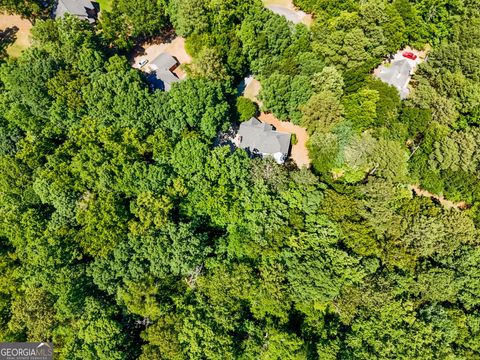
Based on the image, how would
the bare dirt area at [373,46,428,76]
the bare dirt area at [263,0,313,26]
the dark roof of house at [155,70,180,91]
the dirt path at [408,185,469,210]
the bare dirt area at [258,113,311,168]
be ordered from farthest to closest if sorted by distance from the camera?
the bare dirt area at [263,0,313,26]
the bare dirt area at [373,46,428,76]
the dark roof of house at [155,70,180,91]
the bare dirt area at [258,113,311,168]
the dirt path at [408,185,469,210]

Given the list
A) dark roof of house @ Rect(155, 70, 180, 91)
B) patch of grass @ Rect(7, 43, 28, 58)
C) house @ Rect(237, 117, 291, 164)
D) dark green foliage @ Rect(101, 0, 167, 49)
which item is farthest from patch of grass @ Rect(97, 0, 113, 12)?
house @ Rect(237, 117, 291, 164)

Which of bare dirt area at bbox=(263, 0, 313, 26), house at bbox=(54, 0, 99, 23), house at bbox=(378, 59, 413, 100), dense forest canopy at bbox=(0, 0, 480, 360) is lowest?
dense forest canopy at bbox=(0, 0, 480, 360)

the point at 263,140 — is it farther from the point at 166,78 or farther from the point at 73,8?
the point at 73,8

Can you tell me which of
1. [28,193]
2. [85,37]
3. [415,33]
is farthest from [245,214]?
[415,33]

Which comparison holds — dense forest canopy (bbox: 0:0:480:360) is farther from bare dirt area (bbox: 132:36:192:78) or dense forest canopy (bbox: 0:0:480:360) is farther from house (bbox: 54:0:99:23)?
house (bbox: 54:0:99:23)

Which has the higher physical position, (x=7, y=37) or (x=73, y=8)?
(x=73, y=8)

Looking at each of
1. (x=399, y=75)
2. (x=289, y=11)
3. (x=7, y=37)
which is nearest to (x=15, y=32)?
(x=7, y=37)
